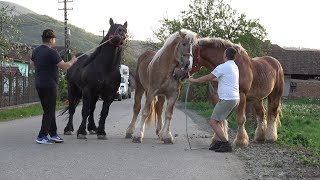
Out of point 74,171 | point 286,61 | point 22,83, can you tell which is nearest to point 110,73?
point 74,171

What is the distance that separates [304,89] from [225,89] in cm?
5519

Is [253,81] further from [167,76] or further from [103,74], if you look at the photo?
[103,74]

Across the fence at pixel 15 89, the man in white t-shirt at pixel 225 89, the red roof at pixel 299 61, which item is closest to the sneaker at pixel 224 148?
the man in white t-shirt at pixel 225 89

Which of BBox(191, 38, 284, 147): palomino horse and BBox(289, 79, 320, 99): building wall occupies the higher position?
BBox(191, 38, 284, 147): palomino horse

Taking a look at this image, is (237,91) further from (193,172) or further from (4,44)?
(4,44)

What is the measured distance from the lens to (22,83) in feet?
99.1

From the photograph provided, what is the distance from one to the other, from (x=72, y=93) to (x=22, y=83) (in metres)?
17.8

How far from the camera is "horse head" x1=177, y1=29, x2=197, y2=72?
10.2m

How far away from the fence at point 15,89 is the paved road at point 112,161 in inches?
608

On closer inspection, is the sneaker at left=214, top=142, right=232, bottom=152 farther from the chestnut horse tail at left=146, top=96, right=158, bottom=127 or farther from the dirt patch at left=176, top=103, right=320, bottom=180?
the chestnut horse tail at left=146, top=96, right=158, bottom=127

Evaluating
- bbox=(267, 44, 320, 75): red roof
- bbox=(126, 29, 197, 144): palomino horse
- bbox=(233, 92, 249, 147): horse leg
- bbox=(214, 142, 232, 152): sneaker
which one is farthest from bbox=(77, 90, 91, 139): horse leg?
bbox=(267, 44, 320, 75): red roof

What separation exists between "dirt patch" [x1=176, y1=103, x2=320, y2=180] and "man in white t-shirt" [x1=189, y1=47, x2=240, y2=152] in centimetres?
48

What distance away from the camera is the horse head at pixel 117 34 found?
449 inches

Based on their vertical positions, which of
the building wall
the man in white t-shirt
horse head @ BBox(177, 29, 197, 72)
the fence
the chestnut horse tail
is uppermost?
horse head @ BBox(177, 29, 197, 72)
